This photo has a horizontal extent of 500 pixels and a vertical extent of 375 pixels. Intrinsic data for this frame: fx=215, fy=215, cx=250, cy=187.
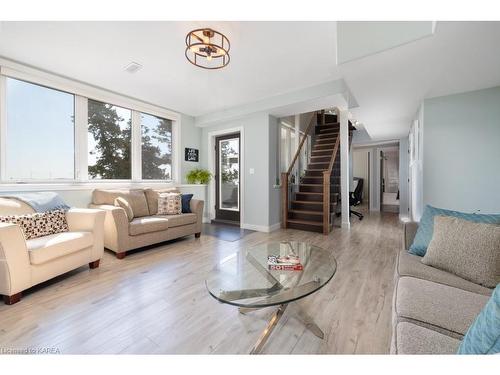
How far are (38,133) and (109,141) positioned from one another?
0.92m

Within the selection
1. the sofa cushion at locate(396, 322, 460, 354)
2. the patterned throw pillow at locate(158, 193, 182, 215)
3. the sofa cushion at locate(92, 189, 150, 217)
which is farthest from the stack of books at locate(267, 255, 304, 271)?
the sofa cushion at locate(92, 189, 150, 217)

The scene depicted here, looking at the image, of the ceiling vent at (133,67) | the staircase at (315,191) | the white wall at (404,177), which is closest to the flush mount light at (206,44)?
the ceiling vent at (133,67)

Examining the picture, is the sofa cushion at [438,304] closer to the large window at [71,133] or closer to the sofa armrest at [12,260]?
the sofa armrest at [12,260]

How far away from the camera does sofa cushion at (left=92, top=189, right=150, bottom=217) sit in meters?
3.27

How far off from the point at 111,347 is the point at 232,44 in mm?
2902

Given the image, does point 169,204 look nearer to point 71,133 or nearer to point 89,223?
point 89,223

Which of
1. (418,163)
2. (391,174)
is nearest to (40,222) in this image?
(418,163)

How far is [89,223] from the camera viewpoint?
2.41 metres

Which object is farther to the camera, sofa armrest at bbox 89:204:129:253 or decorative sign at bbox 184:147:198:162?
decorative sign at bbox 184:147:198:162

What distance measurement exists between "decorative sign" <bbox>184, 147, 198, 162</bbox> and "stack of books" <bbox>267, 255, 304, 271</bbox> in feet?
13.1

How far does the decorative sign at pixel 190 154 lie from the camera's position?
5098mm

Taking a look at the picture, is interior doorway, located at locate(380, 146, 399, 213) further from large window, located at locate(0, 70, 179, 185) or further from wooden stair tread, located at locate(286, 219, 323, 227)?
large window, located at locate(0, 70, 179, 185)
